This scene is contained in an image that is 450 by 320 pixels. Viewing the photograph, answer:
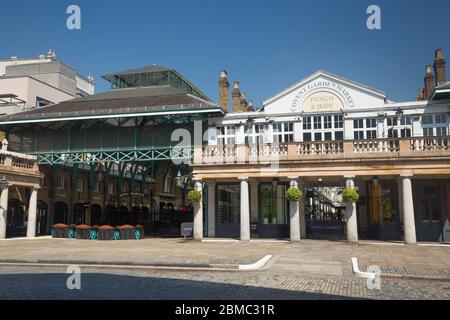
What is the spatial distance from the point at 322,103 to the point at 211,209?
10.1 m

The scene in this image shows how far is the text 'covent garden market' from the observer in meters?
23.3

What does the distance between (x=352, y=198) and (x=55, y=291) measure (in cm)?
1678

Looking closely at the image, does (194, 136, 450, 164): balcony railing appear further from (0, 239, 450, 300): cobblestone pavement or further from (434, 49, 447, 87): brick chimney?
(0, 239, 450, 300): cobblestone pavement

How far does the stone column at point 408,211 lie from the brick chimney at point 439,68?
825 centimetres

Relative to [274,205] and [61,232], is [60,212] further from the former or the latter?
[274,205]

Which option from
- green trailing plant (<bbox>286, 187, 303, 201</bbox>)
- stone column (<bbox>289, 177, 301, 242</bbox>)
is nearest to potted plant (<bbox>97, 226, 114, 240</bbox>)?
stone column (<bbox>289, 177, 301, 242</bbox>)

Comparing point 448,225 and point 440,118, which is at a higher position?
point 440,118

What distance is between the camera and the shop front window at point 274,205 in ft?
88.9

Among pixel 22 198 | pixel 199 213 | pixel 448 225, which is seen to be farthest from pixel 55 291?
pixel 22 198

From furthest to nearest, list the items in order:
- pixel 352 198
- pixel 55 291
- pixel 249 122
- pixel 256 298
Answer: pixel 249 122 < pixel 352 198 < pixel 55 291 < pixel 256 298

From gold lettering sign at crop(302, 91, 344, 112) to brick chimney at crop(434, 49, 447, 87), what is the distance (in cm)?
667

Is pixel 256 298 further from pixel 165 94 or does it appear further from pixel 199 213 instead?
pixel 165 94

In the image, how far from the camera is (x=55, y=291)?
9.70 meters

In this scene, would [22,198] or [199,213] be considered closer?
[199,213]
